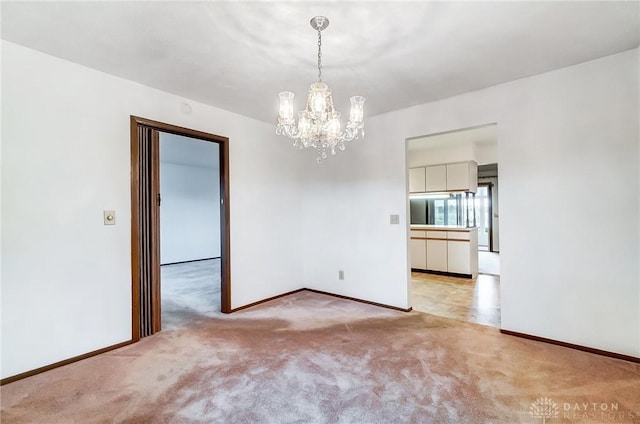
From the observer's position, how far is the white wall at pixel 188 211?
→ 286 inches

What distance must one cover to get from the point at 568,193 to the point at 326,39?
243cm

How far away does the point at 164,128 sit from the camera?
3.00 m

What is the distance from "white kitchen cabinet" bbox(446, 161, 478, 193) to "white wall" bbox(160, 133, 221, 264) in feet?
16.5

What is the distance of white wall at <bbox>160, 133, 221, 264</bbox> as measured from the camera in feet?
23.8

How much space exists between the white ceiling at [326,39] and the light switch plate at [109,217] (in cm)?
124

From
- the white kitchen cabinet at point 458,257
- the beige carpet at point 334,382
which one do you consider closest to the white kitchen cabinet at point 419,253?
the white kitchen cabinet at point 458,257

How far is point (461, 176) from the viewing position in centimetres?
544

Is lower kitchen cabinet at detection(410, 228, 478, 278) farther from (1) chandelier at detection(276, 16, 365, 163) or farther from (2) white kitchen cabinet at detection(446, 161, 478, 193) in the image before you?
(1) chandelier at detection(276, 16, 365, 163)

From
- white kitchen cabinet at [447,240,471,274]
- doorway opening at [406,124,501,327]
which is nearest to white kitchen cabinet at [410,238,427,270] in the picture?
doorway opening at [406,124,501,327]

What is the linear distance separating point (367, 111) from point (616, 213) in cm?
256

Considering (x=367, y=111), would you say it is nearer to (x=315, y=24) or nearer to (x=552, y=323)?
(x=315, y=24)

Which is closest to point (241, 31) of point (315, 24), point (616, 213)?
point (315, 24)

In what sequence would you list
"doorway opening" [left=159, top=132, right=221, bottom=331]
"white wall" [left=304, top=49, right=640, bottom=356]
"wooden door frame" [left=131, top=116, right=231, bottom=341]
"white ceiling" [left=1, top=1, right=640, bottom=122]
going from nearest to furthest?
"white ceiling" [left=1, top=1, right=640, bottom=122] → "white wall" [left=304, top=49, right=640, bottom=356] → "wooden door frame" [left=131, top=116, right=231, bottom=341] → "doorway opening" [left=159, top=132, right=221, bottom=331]

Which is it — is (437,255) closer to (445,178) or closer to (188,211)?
(445,178)
